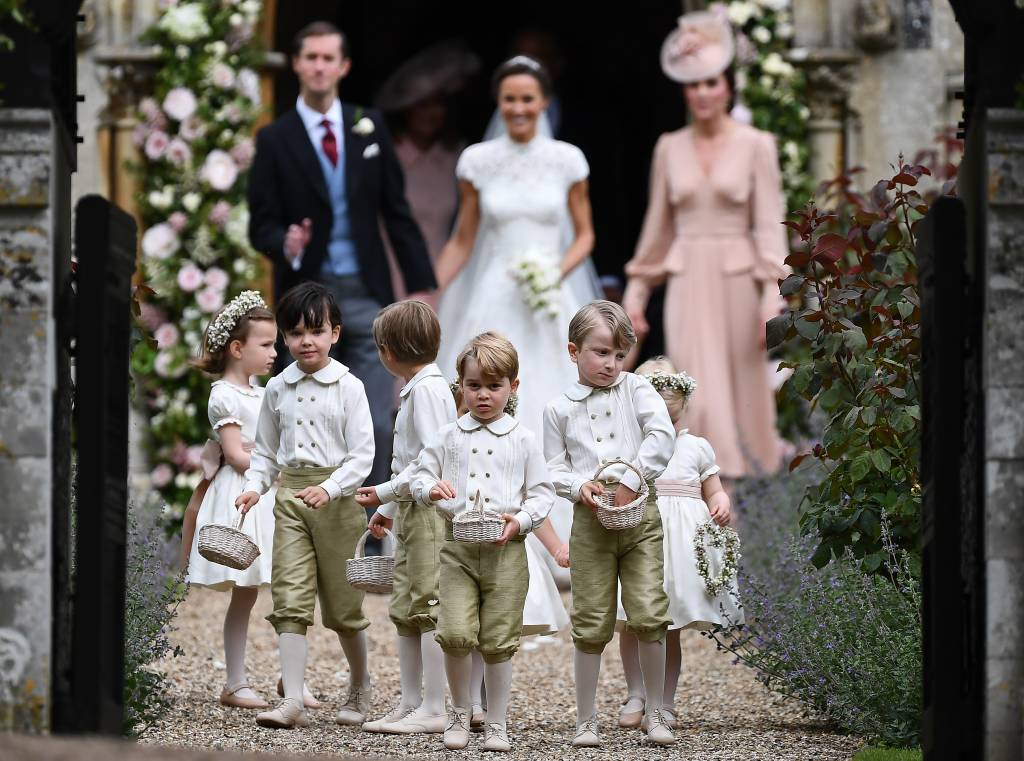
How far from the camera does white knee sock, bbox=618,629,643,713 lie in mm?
6238

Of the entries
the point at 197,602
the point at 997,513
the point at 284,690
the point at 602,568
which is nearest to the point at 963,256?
the point at 997,513

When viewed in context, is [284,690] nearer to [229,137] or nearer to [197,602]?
[197,602]

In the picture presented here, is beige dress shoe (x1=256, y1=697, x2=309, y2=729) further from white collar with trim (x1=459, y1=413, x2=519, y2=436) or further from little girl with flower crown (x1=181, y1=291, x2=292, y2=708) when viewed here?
white collar with trim (x1=459, y1=413, x2=519, y2=436)

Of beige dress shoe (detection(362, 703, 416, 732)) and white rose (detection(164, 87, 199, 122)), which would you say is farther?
white rose (detection(164, 87, 199, 122))

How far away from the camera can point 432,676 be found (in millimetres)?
6098

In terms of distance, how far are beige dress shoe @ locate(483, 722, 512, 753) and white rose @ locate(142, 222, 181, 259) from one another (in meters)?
5.25

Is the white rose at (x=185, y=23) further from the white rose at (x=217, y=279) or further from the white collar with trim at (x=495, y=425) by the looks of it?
the white collar with trim at (x=495, y=425)

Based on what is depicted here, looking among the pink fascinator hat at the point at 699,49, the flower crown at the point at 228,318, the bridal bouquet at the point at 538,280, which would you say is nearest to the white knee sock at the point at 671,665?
the flower crown at the point at 228,318

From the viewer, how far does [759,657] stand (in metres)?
6.26

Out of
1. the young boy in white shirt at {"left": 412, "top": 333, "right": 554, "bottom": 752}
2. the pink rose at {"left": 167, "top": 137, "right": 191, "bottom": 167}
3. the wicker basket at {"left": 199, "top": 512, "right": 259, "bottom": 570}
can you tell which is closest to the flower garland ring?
the young boy in white shirt at {"left": 412, "top": 333, "right": 554, "bottom": 752}

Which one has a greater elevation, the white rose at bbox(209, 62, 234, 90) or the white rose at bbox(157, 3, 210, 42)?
the white rose at bbox(157, 3, 210, 42)

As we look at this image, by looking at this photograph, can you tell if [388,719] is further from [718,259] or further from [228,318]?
[718,259]

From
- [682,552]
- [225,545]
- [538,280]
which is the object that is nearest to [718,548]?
[682,552]

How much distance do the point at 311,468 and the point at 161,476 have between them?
432 cm
